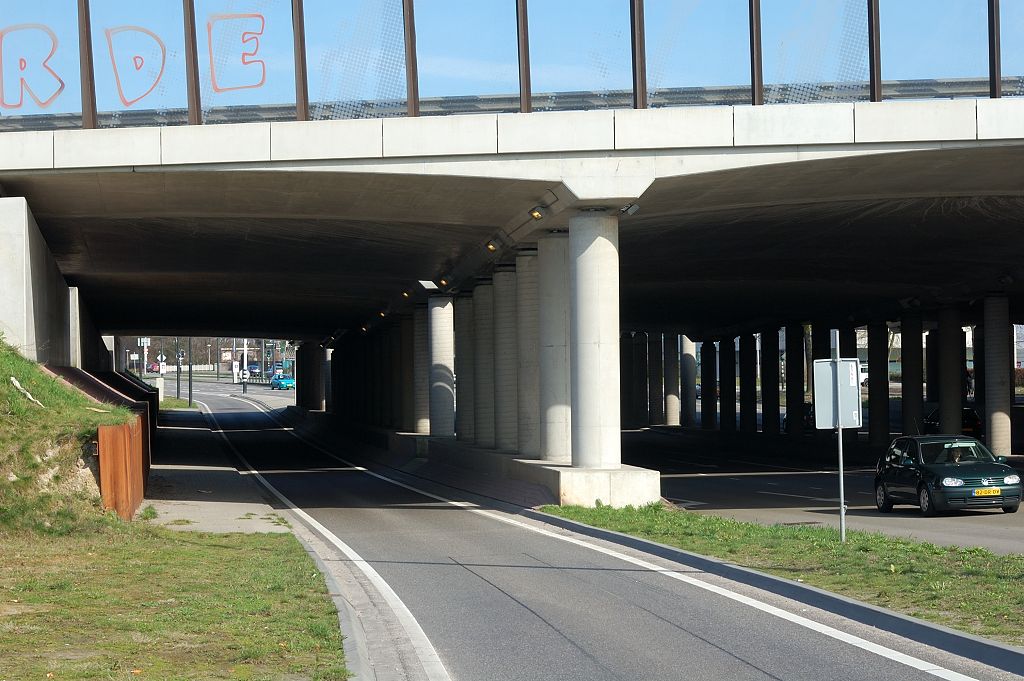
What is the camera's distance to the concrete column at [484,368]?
1455 inches

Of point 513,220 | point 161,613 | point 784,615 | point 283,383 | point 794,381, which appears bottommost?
point 283,383

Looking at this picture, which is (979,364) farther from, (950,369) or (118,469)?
(118,469)

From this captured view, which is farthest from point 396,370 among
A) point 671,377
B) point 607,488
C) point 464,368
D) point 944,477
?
point 944,477

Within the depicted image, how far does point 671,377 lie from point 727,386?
13.5 m

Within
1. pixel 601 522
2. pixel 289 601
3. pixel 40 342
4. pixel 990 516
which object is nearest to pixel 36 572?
pixel 289 601

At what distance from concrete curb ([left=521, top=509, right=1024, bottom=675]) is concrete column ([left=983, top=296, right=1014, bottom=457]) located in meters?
31.6

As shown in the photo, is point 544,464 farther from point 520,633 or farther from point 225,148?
point 520,633

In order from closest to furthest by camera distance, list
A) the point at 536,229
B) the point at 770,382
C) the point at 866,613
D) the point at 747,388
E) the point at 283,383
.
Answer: the point at 866,613 < the point at 536,229 < the point at 770,382 < the point at 747,388 < the point at 283,383

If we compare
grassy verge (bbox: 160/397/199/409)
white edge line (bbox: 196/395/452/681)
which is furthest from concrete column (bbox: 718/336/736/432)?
grassy verge (bbox: 160/397/199/409)

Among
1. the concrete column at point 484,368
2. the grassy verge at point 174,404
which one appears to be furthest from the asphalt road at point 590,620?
the grassy verge at point 174,404

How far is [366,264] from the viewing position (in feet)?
128

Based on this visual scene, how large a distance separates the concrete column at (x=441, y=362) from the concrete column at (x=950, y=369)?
775 inches

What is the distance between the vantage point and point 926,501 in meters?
23.6

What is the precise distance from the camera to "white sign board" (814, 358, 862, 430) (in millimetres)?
15781
